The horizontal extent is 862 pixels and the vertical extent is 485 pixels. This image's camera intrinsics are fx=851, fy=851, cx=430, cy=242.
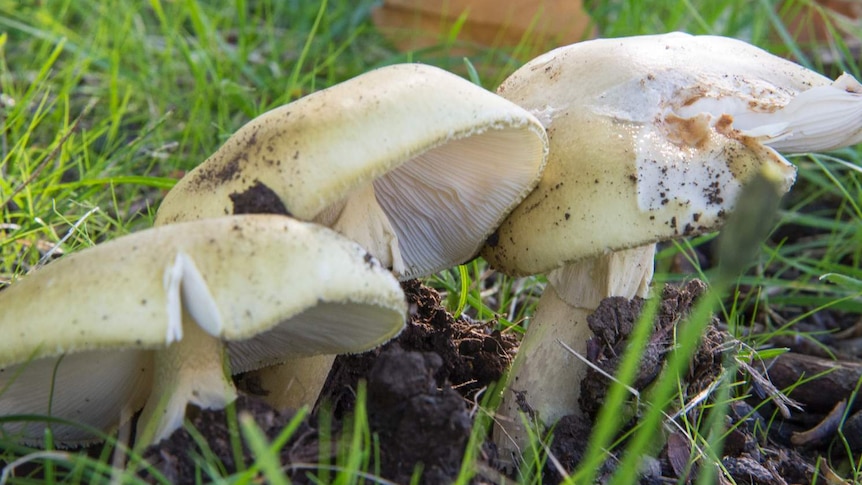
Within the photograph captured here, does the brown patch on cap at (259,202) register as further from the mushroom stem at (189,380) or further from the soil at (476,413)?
the soil at (476,413)

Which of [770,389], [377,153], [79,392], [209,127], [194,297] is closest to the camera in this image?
[194,297]

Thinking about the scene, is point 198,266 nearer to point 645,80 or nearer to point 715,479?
point 645,80

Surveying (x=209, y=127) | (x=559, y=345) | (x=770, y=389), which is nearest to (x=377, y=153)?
(x=559, y=345)

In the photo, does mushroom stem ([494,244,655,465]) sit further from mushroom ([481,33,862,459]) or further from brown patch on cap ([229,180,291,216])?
brown patch on cap ([229,180,291,216])

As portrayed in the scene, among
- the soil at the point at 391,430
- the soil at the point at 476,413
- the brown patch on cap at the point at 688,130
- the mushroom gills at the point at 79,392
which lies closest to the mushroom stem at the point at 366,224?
the soil at the point at 476,413

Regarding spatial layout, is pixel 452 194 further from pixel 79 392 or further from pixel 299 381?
pixel 79 392

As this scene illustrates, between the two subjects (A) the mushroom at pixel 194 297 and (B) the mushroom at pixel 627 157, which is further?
(B) the mushroom at pixel 627 157
